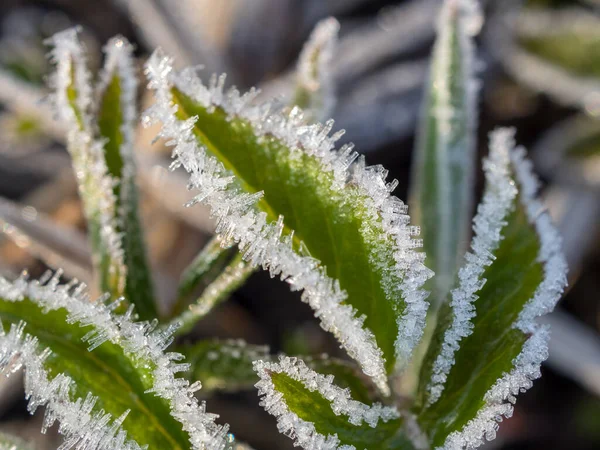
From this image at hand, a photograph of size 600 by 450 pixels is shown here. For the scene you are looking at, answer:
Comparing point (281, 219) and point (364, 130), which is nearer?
point (281, 219)

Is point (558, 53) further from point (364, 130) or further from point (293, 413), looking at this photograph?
point (293, 413)

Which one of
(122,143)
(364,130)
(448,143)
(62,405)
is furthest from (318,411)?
(364,130)

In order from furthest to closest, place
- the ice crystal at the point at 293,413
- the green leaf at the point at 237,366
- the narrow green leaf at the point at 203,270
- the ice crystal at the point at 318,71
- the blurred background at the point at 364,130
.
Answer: the blurred background at the point at 364,130
the ice crystal at the point at 318,71
the narrow green leaf at the point at 203,270
the green leaf at the point at 237,366
the ice crystal at the point at 293,413

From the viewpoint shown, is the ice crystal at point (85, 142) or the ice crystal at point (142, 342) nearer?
the ice crystal at point (142, 342)

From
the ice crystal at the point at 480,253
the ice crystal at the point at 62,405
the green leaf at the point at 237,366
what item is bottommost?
the ice crystal at the point at 62,405

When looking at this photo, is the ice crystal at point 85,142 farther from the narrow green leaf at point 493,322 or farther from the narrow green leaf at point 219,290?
the narrow green leaf at point 493,322

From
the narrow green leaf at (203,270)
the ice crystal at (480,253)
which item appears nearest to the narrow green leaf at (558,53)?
the ice crystal at (480,253)

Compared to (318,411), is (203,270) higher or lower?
higher
